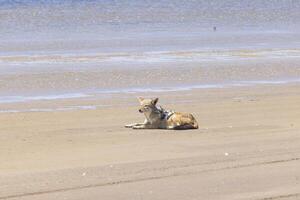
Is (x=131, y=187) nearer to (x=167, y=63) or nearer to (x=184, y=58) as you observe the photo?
(x=167, y=63)

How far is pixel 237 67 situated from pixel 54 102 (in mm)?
7227

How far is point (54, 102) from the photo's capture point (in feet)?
54.8

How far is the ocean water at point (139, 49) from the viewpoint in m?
20.2

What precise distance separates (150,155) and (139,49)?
1733 cm

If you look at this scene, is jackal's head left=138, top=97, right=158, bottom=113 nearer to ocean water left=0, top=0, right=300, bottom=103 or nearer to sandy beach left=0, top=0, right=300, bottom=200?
sandy beach left=0, top=0, right=300, bottom=200

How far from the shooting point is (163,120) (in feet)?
43.0

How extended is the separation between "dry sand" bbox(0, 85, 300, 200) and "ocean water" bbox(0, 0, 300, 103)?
370 centimetres

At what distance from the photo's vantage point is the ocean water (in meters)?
20.2

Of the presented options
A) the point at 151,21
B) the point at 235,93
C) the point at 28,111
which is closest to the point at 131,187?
the point at 28,111

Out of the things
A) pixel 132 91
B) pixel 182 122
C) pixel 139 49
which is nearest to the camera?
pixel 182 122

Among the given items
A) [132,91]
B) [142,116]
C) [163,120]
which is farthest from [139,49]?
[163,120]

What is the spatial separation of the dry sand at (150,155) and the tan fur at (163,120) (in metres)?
0.16

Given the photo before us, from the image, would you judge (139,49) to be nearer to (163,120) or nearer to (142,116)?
(142,116)

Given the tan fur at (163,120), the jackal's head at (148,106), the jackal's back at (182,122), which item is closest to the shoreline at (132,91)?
the jackal's head at (148,106)
